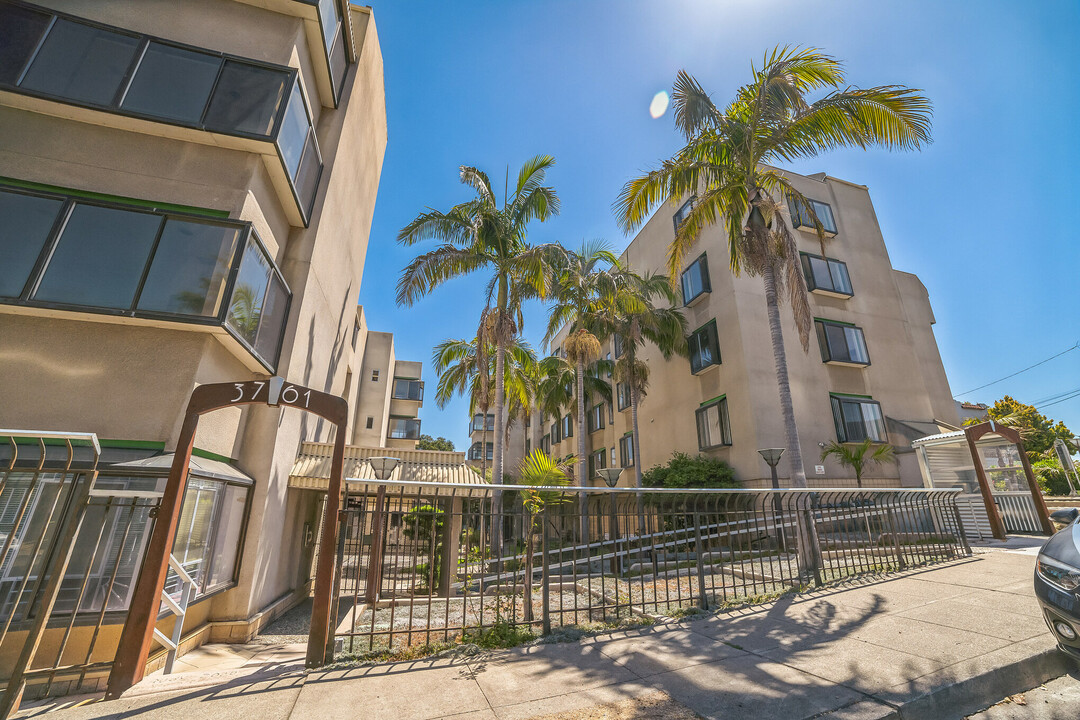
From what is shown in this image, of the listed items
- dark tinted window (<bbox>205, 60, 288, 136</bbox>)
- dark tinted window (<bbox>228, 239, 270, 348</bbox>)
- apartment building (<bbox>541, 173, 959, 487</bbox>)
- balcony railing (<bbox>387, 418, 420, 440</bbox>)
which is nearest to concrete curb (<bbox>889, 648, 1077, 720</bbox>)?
dark tinted window (<bbox>228, 239, 270, 348</bbox>)

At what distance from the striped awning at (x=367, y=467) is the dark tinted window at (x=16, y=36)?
7.81 metres

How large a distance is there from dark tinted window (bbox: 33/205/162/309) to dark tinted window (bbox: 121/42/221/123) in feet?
6.41

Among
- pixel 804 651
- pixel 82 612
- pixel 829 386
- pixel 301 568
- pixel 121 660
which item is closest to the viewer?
pixel 121 660

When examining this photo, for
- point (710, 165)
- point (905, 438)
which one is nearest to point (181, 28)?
point (710, 165)

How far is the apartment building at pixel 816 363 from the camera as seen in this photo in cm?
1633

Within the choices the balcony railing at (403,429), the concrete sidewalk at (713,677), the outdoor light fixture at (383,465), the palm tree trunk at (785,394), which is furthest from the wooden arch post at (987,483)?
the balcony railing at (403,429)

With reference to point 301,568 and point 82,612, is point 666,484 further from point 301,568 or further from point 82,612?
point 82,612

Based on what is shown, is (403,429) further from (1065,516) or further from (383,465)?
(1065,516)

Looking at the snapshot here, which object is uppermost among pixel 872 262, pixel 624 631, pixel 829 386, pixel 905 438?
pixel 872 262

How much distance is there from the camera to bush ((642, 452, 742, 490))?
16.4 m

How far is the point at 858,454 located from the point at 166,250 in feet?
60.6

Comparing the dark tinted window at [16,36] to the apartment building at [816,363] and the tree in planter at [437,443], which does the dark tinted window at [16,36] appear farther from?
the tree in planter at [437,443]

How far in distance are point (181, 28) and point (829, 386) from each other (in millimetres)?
21575

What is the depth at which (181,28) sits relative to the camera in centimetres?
775
